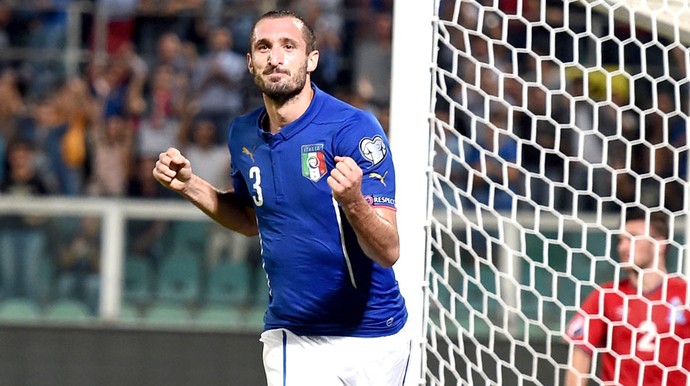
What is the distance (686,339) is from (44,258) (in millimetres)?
4635

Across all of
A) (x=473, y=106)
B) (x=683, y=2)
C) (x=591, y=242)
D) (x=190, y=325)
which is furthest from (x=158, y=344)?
(x=683, y=2)

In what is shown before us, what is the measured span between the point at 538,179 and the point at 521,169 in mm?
1621

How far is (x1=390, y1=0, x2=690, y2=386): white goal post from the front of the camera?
4027mm

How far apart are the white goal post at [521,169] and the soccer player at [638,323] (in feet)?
0.32

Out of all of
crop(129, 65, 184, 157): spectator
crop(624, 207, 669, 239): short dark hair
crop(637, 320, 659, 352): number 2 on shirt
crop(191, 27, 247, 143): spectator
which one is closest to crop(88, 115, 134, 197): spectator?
crop(129, 65, 184, 157): spectator

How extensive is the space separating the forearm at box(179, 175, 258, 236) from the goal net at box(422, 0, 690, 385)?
0.61 metres

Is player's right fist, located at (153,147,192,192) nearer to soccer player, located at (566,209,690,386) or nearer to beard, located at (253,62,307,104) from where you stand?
beard, located at (253,62,307,104)

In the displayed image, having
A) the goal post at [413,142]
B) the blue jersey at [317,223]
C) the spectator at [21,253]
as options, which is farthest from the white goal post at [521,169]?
the spectator at [21,253]

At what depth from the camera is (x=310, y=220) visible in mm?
3557

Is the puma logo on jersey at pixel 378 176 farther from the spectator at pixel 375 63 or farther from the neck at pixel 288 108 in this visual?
the spectator at pixel 375 63

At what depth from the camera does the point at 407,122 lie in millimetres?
4020

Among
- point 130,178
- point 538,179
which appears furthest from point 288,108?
point 130,178

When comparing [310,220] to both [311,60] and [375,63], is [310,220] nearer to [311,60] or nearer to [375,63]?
[311,60]

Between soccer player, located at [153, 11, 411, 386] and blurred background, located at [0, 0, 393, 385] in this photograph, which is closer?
soccer player, located at [153, 11, 411, 386]
